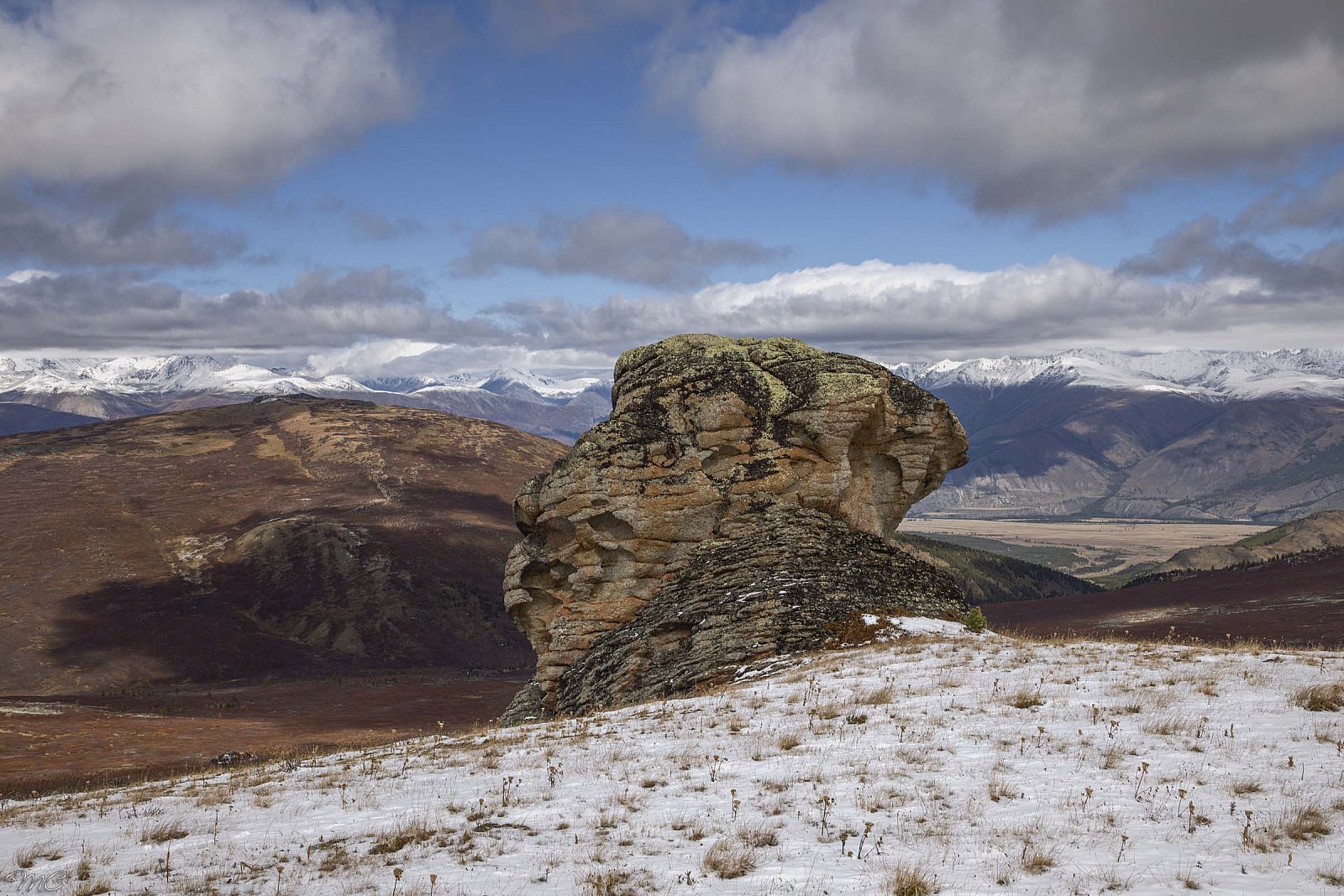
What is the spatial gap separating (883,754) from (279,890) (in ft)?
26.5

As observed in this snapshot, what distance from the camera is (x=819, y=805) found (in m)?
10.3

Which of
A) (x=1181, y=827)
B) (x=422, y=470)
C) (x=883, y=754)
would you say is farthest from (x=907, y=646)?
(x=422, y=470)

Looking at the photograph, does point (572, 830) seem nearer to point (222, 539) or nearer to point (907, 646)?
point (907, 646)

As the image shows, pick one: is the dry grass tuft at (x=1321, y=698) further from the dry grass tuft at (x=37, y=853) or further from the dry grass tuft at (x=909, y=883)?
the dry grass tuft at (x=37, y=853)

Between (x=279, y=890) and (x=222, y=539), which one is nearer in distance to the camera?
(x=279, y=890)

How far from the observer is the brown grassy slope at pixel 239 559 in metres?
67.0

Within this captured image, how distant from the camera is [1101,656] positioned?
713 inches

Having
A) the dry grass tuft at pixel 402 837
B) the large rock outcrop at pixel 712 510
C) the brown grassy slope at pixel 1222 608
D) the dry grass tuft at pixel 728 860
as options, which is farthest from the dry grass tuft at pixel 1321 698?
the brown grassy slope at pixel 1222 608

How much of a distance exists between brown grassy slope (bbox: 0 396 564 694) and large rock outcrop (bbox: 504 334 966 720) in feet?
158

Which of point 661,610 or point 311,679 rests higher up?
point 661,610

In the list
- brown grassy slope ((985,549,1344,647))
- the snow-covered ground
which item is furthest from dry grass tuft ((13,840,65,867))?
brown grassy slope ((985,549,1344,647))

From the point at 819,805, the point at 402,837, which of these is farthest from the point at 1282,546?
the point at 402,837

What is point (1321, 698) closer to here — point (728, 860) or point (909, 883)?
point (909, 883)

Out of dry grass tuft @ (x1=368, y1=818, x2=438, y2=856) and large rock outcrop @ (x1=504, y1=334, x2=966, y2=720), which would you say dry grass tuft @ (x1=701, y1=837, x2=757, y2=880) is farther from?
large rock outcrop @ (x1=504, y1=334, x2=966, y2=720)
